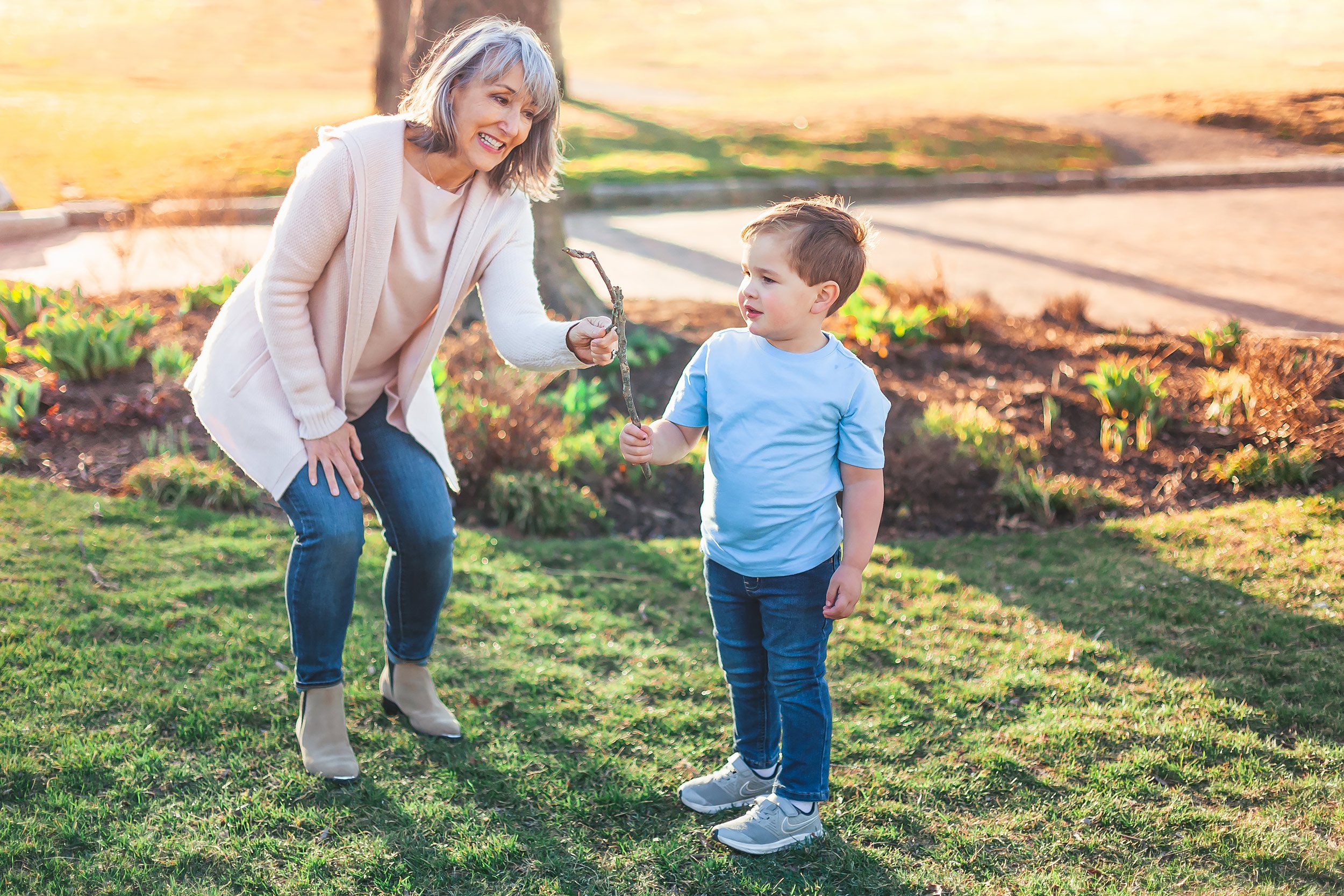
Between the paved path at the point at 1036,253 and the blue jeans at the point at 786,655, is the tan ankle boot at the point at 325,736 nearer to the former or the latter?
the blue jeans at the point at 786,655

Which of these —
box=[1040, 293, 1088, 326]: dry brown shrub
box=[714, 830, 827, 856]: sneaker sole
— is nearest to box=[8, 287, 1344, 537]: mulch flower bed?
box=[1040, 293, 1088, 326]: dry brown shrub

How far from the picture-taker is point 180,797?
2.71m

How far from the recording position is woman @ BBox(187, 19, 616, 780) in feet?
8.43

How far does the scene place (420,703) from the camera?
121 inches

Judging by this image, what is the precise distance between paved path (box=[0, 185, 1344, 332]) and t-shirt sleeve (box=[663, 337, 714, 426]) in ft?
14.2

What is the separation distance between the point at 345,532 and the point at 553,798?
0.91 metres

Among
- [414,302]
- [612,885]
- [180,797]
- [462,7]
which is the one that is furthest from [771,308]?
[462,7]

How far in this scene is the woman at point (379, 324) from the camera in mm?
2568

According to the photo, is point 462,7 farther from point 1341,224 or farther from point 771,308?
point 1341,224

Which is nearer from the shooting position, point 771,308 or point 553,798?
point 771,308

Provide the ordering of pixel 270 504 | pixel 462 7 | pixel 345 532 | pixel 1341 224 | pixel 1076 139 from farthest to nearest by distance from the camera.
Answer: pixel 1076 139
pixel 1341 224
pixel 462 7
pixel 270 504
pixel 345 532

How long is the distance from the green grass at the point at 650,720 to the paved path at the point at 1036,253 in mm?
2956

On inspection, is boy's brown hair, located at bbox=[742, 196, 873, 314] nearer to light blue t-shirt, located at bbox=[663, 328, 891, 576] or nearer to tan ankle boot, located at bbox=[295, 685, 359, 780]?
light blue t-shirt, located at bbox=[663, 328, 891, 576]

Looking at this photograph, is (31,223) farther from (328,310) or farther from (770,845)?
(770,845)
